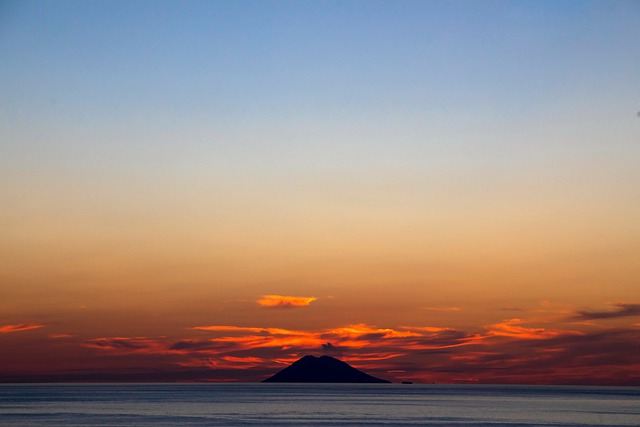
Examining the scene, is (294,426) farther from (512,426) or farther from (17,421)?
(17,421)

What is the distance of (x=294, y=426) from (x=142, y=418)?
991 inches

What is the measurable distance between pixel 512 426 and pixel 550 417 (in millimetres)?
22500

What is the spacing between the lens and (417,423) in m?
96.0

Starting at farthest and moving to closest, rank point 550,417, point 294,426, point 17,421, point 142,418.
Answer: point 550,417, point 142,418, point 17,421, point 294,426

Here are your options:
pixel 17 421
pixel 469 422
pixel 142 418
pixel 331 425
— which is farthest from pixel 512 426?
pixel 17 421

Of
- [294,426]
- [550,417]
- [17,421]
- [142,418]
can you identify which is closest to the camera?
[294,426]

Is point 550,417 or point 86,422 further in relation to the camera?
point 550,417

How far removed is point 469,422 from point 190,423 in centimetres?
3549

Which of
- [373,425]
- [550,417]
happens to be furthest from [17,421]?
[550,417]

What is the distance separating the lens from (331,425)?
89.9 meters

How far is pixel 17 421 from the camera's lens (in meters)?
94.0

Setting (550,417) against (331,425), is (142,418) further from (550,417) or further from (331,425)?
(550,417)

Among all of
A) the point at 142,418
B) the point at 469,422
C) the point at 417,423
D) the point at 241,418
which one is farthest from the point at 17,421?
the point at 469,422

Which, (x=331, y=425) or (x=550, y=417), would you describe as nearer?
(x=331, y=425)
